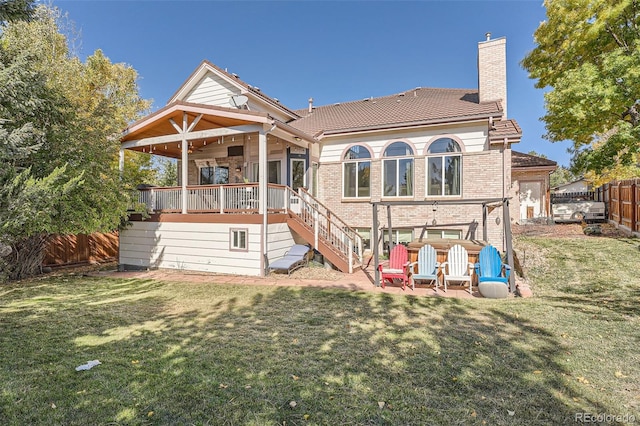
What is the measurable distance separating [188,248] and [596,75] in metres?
16.5

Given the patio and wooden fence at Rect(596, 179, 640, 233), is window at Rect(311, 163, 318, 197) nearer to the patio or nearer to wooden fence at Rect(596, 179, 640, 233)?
the patio

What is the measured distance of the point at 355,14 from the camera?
1566cm

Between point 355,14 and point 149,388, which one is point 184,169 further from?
point 355,14

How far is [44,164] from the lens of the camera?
8883 mm

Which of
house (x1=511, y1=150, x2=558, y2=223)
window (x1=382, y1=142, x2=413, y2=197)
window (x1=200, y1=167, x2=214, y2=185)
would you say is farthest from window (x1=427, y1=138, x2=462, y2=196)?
house (x1=511, y1=150, x2=558, y2=223)

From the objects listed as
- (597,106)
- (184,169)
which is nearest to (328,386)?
(184,169)

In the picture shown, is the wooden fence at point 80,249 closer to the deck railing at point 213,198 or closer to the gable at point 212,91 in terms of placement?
the deck railing at point 213,198

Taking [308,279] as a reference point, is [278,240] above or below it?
above

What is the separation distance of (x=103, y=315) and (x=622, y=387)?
7.91m

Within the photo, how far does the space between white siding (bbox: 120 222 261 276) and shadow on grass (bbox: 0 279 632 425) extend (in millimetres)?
3222

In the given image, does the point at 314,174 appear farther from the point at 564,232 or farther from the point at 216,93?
the point at 564,232

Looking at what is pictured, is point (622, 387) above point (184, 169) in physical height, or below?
below

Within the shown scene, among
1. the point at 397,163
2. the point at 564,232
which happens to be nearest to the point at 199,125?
the point at 397,163

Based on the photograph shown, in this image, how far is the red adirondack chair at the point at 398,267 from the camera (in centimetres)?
808
